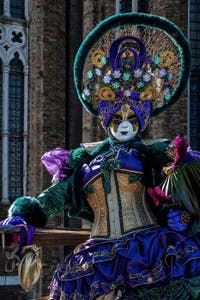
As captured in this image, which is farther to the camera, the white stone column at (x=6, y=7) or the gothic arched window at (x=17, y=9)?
the gothic arched window at (x=17, y=9)

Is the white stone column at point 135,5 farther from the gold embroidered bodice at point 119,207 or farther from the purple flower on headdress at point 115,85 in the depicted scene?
the gold embroidered bodice at point 119,207

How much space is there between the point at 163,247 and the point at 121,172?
0.61 meters

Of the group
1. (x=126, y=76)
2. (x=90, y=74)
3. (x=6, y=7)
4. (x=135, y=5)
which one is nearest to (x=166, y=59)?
(x=126, y=76)

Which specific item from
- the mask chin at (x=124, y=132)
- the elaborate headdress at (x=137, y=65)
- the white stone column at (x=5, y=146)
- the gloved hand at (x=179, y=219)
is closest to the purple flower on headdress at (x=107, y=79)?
the elaborate headdress at (x=137, y=65)

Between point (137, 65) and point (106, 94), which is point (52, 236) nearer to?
point (106, 94)

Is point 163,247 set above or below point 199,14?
below

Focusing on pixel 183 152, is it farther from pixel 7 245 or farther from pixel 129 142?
pixel 7 245

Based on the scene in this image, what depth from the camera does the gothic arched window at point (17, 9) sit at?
48.4 ft

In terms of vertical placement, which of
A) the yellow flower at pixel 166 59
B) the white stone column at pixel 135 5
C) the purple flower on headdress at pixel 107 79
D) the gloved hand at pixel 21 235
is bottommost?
the gloved hand at pixel 21 235

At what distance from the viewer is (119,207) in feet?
13.8

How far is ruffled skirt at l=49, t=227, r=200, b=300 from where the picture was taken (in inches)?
152

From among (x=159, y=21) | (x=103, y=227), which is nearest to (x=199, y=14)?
(x=159, y=21)

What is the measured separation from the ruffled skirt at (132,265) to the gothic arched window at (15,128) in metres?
→ 10.5

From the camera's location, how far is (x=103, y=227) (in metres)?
4.21
